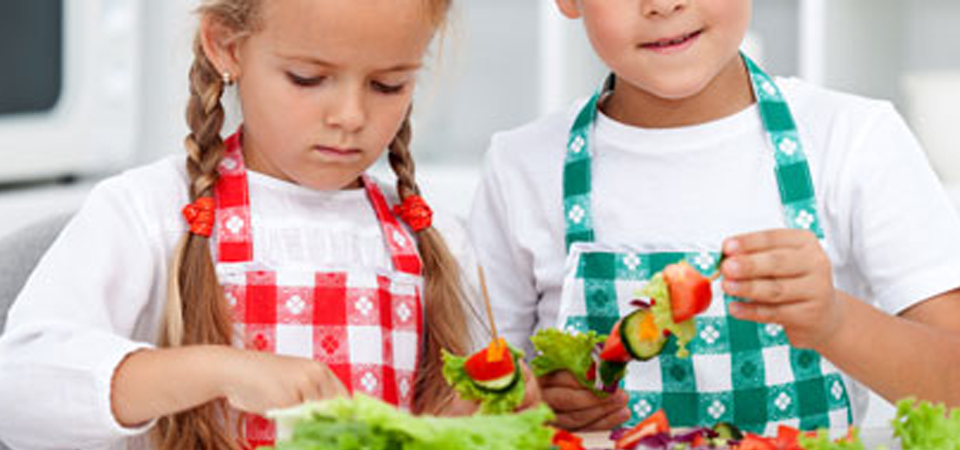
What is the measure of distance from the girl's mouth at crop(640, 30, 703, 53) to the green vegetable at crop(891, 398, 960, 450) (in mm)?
471

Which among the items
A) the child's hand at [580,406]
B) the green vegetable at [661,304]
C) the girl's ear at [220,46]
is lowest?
the child's hand at [580,406]

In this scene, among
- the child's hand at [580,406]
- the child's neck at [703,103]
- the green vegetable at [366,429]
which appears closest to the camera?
the green vegetable at [366,429]

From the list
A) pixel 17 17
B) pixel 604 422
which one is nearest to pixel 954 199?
pixel 604 422

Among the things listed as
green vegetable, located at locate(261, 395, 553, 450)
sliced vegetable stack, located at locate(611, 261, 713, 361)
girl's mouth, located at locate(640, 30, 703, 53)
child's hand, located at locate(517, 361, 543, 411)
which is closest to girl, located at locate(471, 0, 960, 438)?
girl's mouth, located at locate(640, 30, 703, 53)

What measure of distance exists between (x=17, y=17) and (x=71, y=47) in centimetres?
17

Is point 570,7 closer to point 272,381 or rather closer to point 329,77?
point 329,77

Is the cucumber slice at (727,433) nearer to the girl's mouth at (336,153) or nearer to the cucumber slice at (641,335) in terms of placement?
the cucumber slice at (641,335)

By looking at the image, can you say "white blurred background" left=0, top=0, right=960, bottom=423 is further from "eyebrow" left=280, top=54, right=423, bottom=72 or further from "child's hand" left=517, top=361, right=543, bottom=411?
"child's hand" left=517, top=361, right=543, bottom=411

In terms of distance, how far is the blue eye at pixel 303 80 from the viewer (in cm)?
120

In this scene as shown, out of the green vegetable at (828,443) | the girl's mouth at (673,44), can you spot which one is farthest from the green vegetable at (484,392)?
the girl's mouth at (673,44)

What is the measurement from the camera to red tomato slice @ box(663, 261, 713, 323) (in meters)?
1.01

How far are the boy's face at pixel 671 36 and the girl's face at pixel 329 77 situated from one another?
0.61 ft

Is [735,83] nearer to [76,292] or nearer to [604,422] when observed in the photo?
[604,422]

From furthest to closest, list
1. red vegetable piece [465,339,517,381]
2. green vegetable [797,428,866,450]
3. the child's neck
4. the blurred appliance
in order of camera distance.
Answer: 1. the blurred appliance
2. the child's neck
3. red vegetable piece [465,339,517,381]
4. green vegetable [797,428,866,450]
